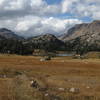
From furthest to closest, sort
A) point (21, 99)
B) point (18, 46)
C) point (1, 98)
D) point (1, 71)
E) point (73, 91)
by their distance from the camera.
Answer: point (18, 46) < point (1, 71) < point (73, 91) < point (1, 98) < point (21, 99)

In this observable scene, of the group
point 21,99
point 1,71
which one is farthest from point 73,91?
point 1,71

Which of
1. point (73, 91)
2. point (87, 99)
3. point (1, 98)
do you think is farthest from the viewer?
point (73, 91)

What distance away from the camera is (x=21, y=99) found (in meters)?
14.0

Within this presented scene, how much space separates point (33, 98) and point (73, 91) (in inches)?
496

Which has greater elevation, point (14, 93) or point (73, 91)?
point (14, 93)

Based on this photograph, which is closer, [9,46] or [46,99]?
[46,99]

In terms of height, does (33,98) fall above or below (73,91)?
above

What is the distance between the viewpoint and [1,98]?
1504cm

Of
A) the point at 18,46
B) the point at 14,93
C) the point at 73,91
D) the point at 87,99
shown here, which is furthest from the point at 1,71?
the point at 18,46

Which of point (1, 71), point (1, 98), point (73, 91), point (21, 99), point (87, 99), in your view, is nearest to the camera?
point (21, 99)

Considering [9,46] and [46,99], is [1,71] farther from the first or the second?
[9,46]

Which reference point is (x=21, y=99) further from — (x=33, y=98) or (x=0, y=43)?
(x=0, y=43)

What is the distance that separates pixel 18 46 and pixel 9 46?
7.06 meters

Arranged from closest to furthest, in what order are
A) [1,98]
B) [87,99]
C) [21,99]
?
[21,99] < [1,98] < [87,99]
